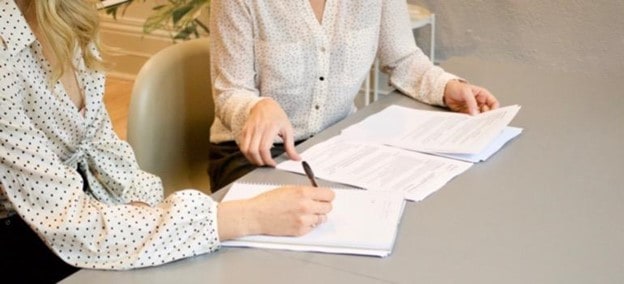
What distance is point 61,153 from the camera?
1274 millimetres

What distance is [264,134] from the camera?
54.7 inches

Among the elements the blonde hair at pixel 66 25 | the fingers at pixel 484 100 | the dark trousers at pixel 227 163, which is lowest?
the dark trousers at pixel 227 163

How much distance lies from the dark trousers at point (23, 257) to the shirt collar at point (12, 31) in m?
0.28

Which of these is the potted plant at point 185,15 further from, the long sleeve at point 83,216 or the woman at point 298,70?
the long sleeve at point 83,216

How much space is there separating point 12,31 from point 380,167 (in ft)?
2.05

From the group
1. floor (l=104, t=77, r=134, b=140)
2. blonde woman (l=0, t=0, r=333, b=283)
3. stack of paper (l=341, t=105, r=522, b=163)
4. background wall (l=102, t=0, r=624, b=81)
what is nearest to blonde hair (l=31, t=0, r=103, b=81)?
blonde woman (l=0, t=0, r=333, b=283)

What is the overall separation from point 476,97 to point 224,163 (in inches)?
21.5

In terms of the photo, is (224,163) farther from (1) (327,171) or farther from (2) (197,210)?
(2) (197,210)

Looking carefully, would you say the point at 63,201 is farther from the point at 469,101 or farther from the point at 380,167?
the point at 469,101

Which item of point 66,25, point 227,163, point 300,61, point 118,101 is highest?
point 66,25

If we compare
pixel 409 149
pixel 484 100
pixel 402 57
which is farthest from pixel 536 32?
pixel 409 149

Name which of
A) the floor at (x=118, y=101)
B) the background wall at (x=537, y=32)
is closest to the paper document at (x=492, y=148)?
the background wall at (x=537, y=32)

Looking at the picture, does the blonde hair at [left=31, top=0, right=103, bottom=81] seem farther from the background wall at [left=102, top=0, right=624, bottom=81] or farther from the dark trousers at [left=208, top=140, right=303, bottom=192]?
the background wall at [left=102, top=0, right=624, bottom=81]

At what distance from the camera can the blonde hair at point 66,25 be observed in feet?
3.79
